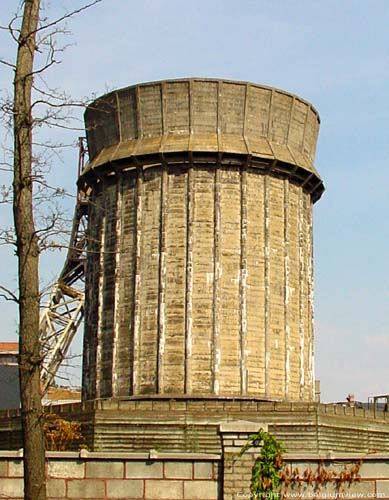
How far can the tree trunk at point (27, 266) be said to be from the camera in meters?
12.4

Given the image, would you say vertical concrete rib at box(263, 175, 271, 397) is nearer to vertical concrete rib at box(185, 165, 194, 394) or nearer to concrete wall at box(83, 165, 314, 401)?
concrete wall at box(83, 165, 314, 401)

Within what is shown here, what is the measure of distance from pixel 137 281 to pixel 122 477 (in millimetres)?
18184

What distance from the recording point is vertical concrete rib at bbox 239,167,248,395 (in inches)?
1353

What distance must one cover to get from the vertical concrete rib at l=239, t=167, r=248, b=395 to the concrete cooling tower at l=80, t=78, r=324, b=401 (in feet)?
0.16

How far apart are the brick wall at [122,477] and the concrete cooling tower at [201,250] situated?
52.9ft

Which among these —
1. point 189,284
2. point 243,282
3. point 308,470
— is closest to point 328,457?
point 308,470

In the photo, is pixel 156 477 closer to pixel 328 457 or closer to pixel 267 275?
pixel 328 457

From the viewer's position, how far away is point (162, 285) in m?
35.0

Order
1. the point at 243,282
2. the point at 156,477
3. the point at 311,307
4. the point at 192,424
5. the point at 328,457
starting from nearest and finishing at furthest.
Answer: the point at 328,457
the point at 156,477
the point at 192,424
the point at 243,282
the point at 311,307

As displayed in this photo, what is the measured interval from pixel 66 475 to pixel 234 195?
19678 mm

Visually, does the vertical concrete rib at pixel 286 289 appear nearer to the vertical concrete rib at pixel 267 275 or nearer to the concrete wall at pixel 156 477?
the vertical concrete rib at pixel 267 275

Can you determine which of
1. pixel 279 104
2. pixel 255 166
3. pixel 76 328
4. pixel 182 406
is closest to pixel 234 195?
pixel 255 166

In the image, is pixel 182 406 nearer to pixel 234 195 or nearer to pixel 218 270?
pixel 218 270

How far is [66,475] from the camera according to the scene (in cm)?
1758
